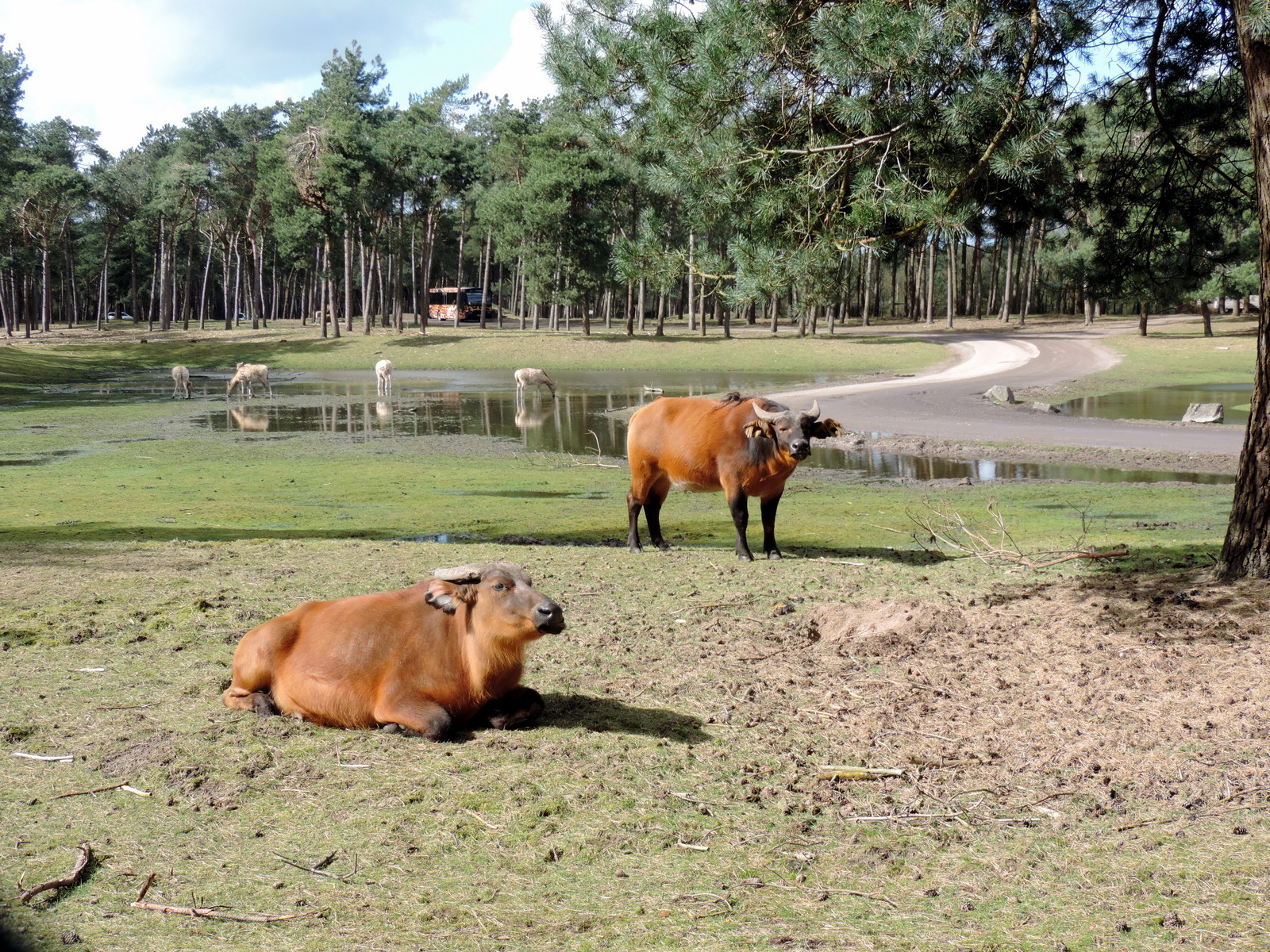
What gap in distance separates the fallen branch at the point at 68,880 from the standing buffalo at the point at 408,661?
1593 mm

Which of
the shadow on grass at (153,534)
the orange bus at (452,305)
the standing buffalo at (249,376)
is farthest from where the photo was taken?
the orange bus at (452,305)

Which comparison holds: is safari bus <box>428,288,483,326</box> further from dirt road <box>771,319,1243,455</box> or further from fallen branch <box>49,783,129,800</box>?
fallen branch <box>49,783,129,800</box>

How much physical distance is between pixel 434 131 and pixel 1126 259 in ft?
209

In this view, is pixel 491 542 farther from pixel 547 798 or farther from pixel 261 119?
pixel 261 119

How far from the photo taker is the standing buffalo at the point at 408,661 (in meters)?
5.53

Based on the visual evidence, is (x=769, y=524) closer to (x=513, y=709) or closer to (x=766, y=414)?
(x=766, y=414)

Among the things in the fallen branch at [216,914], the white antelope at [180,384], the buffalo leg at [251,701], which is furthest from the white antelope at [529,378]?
the fallen branch at [216,914]

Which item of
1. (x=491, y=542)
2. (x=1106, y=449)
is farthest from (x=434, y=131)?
(x=491, y=542)

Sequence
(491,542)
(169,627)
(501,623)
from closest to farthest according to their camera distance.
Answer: (501,623), (169,627), (491,542)

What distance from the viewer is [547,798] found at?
16.3ft

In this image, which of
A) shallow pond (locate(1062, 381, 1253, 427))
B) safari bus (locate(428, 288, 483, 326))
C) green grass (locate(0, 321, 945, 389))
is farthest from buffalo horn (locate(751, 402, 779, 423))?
safari bus (locate(428, 288, 483, 326))

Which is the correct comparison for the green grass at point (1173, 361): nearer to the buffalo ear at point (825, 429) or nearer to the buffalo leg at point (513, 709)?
the buffalo ear at point (825, 429)

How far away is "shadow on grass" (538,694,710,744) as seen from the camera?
5863 millimetres

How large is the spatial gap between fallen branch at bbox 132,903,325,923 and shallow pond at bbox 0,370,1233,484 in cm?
1667
